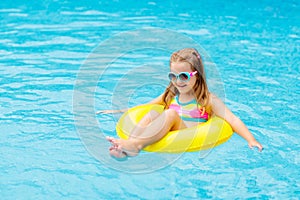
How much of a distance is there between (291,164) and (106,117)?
164 cm

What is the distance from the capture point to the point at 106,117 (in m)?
4.72

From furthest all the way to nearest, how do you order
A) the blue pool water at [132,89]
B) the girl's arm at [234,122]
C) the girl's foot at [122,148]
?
the girl's arm at [234,122] < the girl's foot at [122,148] < the blue pool water at [132,89]

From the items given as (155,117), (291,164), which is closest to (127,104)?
(155,117)

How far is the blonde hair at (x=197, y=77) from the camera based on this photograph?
4227mm

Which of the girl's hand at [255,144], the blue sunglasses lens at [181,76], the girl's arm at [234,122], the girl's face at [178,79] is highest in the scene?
the girl's face at [178,79]

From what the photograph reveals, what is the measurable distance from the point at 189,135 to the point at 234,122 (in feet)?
1.54

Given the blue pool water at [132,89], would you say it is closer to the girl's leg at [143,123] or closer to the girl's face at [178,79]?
the girl's leg at [143,123]

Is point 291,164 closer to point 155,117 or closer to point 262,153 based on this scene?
point 262,153

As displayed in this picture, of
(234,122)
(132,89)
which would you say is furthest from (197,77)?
(132,89)

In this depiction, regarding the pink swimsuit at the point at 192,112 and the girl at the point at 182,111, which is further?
the pink swimsuit at the point at 192,112

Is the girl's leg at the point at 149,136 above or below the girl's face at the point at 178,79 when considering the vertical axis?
below

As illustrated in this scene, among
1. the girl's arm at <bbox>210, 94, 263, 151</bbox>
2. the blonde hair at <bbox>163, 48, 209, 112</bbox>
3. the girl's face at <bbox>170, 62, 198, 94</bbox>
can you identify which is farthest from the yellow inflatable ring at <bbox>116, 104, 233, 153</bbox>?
the girl's face at <bbox>170, 62, 198, 94</bbox>

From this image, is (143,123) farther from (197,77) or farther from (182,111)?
(197,77)

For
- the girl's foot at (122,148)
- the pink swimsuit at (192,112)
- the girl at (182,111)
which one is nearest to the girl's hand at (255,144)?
the girl at (182,111)
